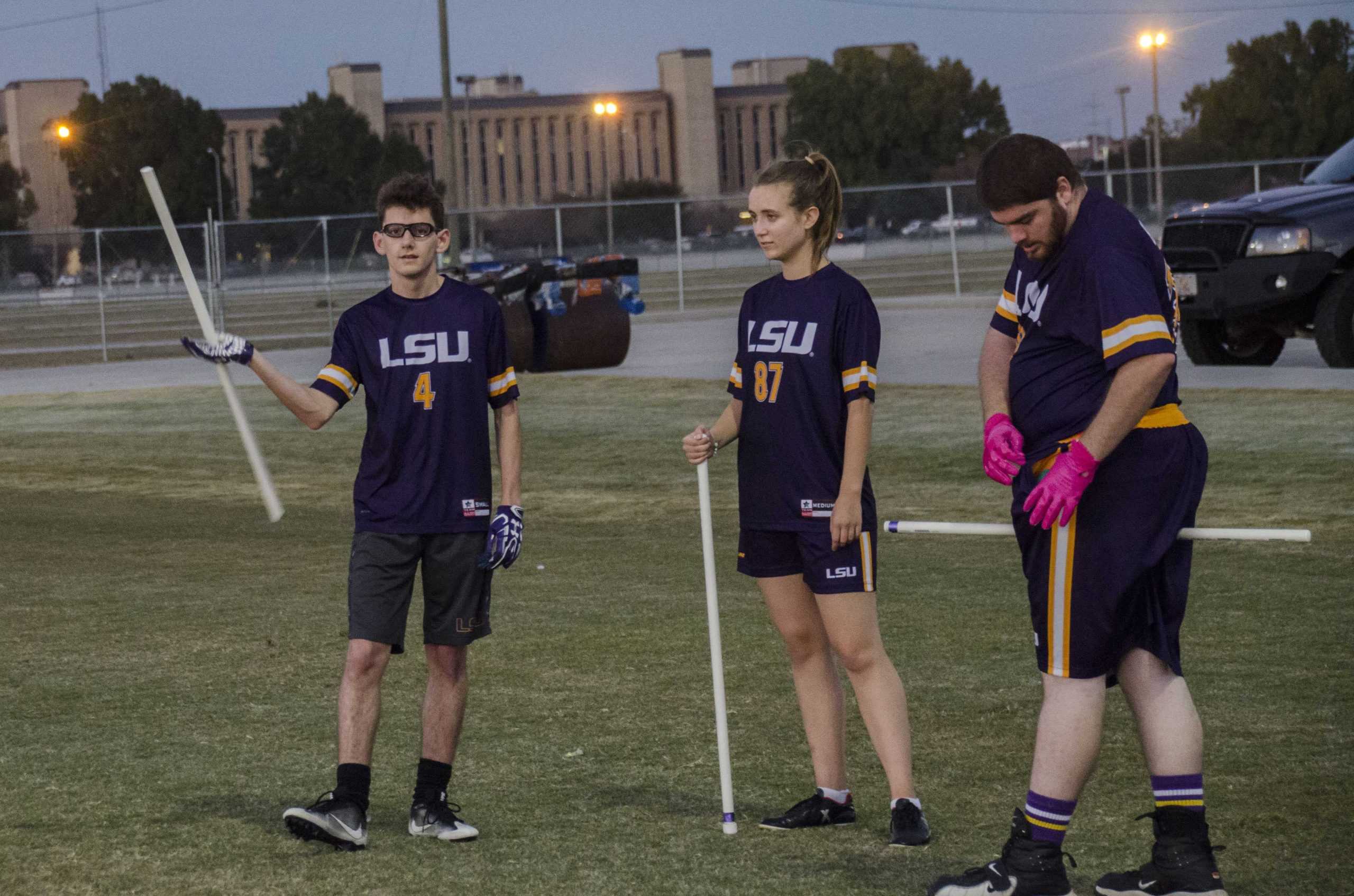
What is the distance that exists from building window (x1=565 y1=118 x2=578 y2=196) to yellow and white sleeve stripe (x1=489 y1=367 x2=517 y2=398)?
501ft

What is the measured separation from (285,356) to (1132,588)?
25.0 metres

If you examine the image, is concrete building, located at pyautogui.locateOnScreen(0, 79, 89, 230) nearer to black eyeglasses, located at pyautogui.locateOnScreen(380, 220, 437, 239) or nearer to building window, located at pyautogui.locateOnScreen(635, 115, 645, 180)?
building window, located at pyautogui.locateOnScreen(635, 115, 645, 180)

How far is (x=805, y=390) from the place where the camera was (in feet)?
14.6

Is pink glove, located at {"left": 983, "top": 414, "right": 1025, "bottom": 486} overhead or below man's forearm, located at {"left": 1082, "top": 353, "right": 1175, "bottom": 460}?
below

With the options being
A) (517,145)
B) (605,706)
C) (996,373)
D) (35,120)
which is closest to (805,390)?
(996,373)

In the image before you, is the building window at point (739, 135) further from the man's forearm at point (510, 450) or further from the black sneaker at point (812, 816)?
the black sneaker at point (812, 816)

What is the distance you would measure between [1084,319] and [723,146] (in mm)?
154702

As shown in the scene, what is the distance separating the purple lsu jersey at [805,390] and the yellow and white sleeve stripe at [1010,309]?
371mm

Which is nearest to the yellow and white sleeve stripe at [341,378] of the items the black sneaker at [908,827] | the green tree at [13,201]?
the black sneaker at [908,827]

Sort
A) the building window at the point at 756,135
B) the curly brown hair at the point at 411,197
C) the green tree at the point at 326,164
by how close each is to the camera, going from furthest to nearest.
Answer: the building window at the point at 756,135 < the green tree at the point at 326,164 < the curly brown hair at the point at 411,197

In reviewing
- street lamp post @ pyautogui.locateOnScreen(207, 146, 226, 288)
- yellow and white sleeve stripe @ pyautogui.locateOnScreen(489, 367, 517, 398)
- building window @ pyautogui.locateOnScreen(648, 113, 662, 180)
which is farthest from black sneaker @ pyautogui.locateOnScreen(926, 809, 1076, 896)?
building window @ pyautogui.locateOnScreen(648, 113, 662, 180)

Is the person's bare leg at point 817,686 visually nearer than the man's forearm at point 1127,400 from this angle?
No

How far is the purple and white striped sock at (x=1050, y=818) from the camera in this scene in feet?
13.1

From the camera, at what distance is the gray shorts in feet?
15.2
